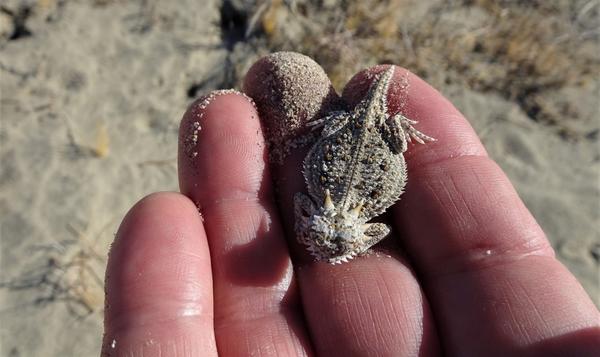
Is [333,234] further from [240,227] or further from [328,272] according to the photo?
[240,227]

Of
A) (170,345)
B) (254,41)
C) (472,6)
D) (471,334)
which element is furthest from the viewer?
(472,6)

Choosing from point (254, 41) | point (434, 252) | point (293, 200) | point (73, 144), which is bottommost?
point (73, 144)

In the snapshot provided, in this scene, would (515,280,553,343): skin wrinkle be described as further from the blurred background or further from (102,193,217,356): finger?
the blurred background

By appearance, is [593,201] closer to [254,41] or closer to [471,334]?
[471,334]

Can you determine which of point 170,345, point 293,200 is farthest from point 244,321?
point 293,200

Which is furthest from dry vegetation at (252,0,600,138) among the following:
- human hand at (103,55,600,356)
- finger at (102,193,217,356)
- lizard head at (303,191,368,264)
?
finger at (102,193,217,356)

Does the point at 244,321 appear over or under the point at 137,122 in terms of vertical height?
over

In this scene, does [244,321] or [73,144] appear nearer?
[244,321]
